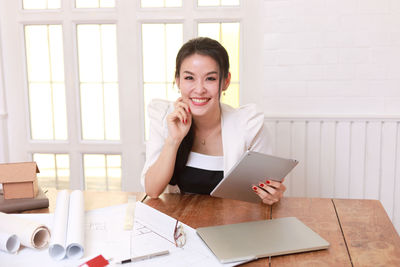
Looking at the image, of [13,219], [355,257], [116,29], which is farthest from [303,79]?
[13,219]

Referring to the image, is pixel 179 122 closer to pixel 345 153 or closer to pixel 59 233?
pixel 59 233

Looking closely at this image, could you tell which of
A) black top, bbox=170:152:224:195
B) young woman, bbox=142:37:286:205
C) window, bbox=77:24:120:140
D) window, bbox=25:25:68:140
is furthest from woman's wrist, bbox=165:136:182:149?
window, bbox=25:25:68:140

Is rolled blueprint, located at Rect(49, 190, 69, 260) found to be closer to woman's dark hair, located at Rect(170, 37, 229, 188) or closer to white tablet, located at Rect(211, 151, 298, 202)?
white tablet, located at Rect(211, 151, 298, 202)

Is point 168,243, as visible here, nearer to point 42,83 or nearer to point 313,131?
point 313,131

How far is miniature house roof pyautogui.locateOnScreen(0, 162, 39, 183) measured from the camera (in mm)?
1440

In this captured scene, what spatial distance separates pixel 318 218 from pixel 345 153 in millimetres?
1476

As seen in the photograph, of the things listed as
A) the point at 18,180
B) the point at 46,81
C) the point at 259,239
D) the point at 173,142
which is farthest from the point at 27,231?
the point at 46,81

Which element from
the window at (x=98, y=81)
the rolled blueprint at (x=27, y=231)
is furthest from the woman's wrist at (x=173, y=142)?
the window at (x=98, y=81)

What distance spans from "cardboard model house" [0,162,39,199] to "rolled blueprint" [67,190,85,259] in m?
0.20

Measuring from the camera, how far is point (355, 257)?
108 cm

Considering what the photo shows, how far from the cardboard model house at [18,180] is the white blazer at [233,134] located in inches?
18.0

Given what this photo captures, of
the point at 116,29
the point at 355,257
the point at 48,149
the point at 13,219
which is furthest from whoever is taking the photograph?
the point at 48,149

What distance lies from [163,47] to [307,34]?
3.20 ft

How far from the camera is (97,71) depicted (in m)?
3.05
